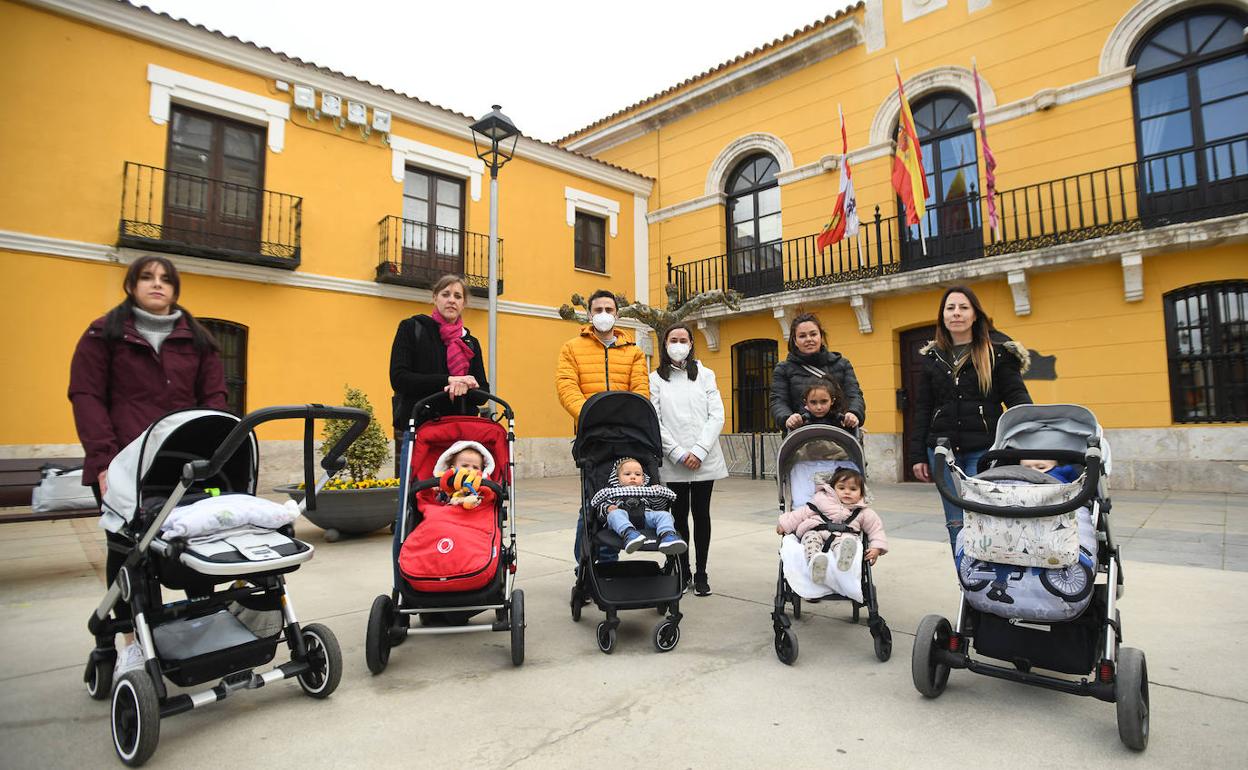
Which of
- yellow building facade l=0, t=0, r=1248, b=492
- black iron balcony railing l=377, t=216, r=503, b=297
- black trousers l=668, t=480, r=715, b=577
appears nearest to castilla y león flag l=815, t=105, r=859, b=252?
yellow building facade l=0, t=0, r=1248, b=492

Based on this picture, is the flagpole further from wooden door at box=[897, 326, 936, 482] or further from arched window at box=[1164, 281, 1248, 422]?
arched window at box=[1164, 281, 1248, 422]

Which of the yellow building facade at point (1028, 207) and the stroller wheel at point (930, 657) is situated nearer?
the stroller wheel at point (930, 657)

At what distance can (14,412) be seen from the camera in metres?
8.35

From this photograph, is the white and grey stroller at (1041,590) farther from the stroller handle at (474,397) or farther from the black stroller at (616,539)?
the stroller handle at (474,397)

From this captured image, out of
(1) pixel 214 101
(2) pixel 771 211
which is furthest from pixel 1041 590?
(2) pixel 771 211

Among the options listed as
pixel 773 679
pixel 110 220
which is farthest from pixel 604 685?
pixel 110 220

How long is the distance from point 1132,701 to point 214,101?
12624 millimetres

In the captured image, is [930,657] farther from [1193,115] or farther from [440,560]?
[1193,115]

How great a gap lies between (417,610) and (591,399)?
1429 millimetres

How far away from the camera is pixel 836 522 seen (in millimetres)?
3084

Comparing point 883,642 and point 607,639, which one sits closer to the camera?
point 883,642

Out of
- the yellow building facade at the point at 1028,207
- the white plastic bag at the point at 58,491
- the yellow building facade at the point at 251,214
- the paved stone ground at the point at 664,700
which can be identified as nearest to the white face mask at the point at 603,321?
the paved stone ground at the point at 664,700

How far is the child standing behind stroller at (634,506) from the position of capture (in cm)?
319

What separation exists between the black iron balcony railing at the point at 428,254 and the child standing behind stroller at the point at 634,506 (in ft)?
28.2
